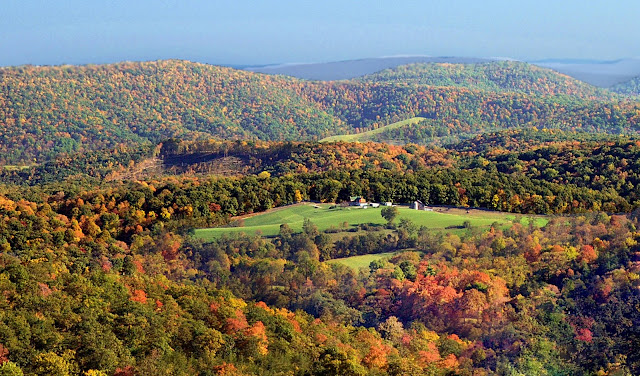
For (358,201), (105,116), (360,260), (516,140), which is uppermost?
(358,201)

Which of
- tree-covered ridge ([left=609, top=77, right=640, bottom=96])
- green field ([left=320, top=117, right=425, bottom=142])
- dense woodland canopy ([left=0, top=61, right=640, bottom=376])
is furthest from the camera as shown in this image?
green field ([left=320, top=117, right=425, bottom=142])

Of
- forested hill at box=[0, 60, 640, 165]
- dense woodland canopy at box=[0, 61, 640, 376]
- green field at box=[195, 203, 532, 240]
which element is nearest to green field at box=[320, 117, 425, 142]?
forested hill at box=[0, 60, 640, 165]

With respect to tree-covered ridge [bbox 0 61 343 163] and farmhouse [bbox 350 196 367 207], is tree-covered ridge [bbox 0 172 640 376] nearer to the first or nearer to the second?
farmhouse [bbox 350 196 367 207]

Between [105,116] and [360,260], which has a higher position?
[360,260]

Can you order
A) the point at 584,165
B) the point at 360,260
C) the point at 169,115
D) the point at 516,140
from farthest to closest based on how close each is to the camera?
the point at 169,115 < the point at 516,140 < the point at 584,165 < the point at 360,260

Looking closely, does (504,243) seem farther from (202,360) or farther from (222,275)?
(202,360)

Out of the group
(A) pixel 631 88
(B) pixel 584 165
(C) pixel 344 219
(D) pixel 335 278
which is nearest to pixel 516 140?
(B) pixel 584 165

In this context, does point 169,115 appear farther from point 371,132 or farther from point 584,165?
point 584,165

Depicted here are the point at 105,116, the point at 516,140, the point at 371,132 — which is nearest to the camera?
the point at 516,140

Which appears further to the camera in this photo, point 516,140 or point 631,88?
point 631,88
